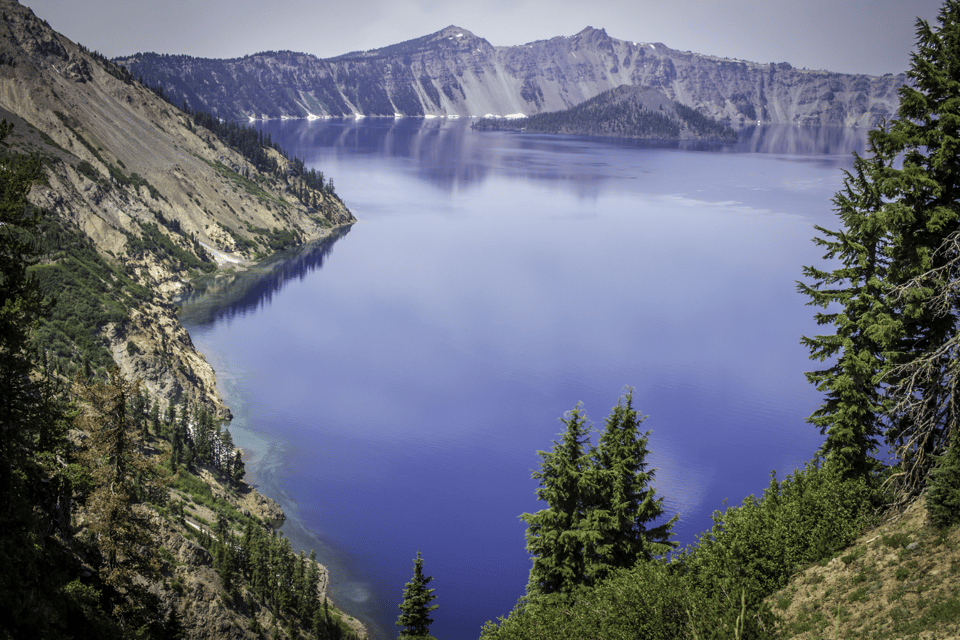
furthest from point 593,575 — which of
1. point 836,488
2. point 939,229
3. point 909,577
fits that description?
point 939,229

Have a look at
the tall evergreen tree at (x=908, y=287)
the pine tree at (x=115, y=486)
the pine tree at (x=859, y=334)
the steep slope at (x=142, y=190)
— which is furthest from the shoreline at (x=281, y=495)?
the tall evergreen tree at (x=908, y=287)

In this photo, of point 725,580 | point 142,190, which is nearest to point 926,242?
point 725,580

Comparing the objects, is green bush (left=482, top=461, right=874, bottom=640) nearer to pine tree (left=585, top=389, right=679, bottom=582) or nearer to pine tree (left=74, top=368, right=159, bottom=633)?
pine tree (left=585, top=389, right=679, bottom=582)

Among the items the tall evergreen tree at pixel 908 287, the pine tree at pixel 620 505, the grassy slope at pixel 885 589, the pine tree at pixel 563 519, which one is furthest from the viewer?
the pine tree at pixel 563 519

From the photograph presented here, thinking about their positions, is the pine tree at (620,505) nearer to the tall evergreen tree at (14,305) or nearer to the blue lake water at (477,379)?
the tall evergreen tree at (14,305)

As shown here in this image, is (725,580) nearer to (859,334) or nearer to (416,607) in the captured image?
(859,334)

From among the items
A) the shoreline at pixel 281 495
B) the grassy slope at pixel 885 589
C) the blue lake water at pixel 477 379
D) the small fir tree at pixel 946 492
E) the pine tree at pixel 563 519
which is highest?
the small fir tree at pixel 946 492
